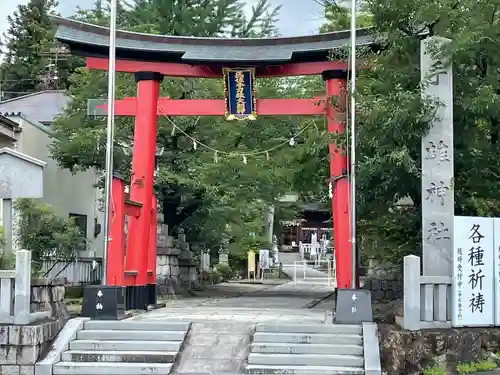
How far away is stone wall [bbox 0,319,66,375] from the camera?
945cm

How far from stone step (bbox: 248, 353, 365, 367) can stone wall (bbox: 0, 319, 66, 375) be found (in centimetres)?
315

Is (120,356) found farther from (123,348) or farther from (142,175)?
(142,175)

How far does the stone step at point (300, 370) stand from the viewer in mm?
9148

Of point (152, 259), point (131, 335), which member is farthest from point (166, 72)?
point (131, 335)

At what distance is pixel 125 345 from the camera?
9977 mm

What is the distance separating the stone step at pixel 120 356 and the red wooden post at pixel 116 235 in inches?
112

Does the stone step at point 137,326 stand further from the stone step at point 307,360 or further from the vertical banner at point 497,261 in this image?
the vertical banner at point 497,261

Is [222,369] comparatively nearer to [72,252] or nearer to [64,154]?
[72,252]

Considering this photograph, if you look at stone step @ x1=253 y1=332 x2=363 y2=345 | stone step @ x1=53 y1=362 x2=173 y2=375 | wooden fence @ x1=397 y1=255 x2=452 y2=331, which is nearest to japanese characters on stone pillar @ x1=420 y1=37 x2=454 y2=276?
wooden fence @ x1=397 y1=255 x2=452 y2=331

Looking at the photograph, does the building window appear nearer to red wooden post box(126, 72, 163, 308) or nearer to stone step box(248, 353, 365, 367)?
red wooden post box(126, 72, 163, 308)

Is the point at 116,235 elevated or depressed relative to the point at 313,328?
elevated

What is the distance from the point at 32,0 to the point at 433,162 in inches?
1675

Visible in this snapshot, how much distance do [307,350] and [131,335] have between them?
278cm

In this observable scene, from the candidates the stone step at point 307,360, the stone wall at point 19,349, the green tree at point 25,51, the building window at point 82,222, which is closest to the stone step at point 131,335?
the stone wall at point 19,349
